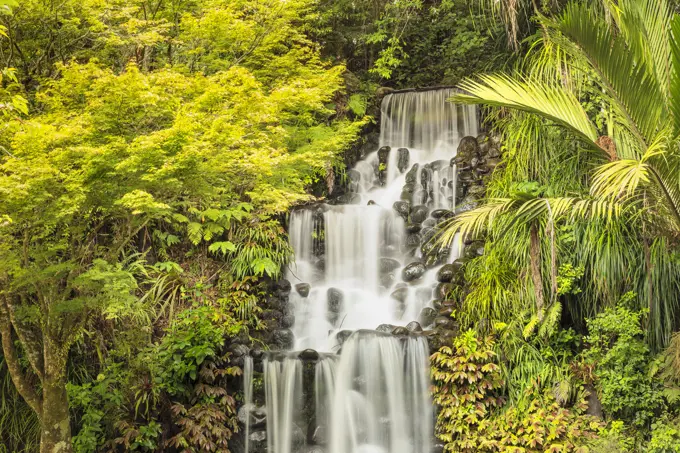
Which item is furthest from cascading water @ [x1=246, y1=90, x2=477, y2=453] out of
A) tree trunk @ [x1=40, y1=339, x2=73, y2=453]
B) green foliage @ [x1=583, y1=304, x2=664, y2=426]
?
tree trunk @ [x1=40, y1=339, x2=73, y2=453]

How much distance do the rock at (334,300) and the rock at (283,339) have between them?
89cm

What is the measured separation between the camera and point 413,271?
10.1 meters

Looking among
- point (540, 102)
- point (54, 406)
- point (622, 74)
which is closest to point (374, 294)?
point (540, 102)

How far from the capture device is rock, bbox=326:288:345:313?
32.7 ft

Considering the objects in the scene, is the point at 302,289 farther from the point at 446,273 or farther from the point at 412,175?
the point at 412,175

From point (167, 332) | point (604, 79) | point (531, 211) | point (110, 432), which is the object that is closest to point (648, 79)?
point (604, 79)

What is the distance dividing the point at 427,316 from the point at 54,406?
5.22 metres

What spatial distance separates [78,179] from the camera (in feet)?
17.5

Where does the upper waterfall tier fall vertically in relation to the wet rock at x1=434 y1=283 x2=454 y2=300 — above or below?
above

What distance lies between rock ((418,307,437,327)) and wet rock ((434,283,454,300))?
241mm

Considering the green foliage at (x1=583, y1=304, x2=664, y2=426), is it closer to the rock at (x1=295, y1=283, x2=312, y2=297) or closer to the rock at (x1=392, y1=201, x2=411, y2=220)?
the rock at (x1=392, y1=201, x2=411, y2=220)

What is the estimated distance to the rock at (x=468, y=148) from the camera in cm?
1106

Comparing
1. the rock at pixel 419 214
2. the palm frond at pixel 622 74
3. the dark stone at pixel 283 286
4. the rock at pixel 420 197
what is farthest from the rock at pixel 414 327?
the palm frond at pixel 622 74

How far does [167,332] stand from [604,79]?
660 cm
